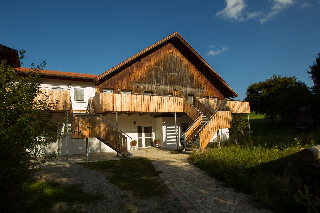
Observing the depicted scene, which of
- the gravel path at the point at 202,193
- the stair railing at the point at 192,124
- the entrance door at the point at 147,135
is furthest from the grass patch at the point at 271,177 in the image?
the entrance door at the point at 147,135

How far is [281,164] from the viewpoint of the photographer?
9.22 m

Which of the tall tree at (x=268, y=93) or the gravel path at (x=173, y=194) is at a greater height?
the tall tree at (x=268, y=93)

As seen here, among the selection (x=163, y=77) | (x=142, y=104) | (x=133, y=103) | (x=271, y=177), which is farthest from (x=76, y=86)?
(x=271, y=177)

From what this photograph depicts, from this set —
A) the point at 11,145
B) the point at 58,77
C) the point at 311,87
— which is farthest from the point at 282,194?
the point at 311,87

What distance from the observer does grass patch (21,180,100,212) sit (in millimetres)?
6043

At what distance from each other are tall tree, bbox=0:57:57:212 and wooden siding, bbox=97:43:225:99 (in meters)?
13.5

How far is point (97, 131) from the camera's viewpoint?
538 inches

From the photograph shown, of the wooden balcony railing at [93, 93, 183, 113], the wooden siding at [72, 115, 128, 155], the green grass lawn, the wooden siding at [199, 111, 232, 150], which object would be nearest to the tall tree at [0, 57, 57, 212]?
the wooden siding at [72, 115, 128, 155]

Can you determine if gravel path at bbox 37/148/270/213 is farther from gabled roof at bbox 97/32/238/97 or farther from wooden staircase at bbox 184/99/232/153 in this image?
gabled roof at bbox 97/32/238/97

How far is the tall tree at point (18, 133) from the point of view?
414 centimetres

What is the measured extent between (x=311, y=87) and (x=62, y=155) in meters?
34.3

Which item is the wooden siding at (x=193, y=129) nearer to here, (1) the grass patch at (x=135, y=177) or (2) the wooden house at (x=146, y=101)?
(2) the wooden house at (x=146, y=101)

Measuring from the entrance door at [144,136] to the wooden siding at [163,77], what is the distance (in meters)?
3.73

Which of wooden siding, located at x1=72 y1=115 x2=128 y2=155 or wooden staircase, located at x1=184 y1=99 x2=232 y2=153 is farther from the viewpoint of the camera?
wooden staircase, located at x1=184 y1=99 x2=232 y2=153
